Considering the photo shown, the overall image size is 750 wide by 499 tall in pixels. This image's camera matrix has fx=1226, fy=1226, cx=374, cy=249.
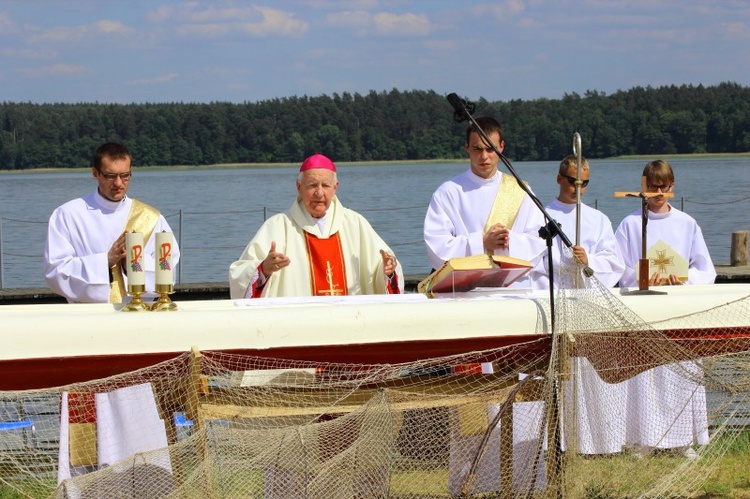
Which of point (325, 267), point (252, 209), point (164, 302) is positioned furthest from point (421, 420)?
point (252, 209)

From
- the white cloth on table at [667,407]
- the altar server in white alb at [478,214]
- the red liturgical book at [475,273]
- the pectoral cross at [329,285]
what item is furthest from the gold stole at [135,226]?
the white cloth on table at [667,407]

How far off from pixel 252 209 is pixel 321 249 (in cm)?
2443

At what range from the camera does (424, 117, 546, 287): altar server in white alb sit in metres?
6.80

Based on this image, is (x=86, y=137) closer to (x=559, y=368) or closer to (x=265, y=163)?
(x=265, y=163)

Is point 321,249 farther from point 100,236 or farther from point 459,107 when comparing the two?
point 459,107

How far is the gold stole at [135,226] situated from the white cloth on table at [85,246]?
0.03 m

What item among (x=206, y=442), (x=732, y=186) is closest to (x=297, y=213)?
(x=206, y=442)

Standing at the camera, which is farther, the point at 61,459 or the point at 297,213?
the point at 297,213

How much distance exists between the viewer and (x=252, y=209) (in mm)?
30797

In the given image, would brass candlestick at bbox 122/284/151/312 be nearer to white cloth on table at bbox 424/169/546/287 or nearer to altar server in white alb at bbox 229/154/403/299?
altar server in white alb at bbox 229/154/403/299

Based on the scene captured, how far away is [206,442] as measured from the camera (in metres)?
4.90

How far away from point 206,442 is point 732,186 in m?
35.0

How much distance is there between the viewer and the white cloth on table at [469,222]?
680 centimetres

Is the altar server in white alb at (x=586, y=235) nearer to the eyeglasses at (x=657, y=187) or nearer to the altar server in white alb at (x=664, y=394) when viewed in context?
the altar server in white alb at (x=664, y=394)
